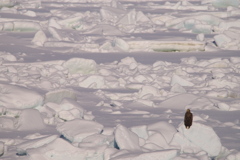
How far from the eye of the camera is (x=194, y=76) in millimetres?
7676

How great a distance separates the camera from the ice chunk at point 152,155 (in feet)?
11.6

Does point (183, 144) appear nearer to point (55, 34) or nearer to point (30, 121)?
point (30, 121)

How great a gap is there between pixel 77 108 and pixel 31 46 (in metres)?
4.90

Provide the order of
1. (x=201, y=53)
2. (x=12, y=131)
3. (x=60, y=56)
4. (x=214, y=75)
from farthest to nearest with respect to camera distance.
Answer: (x=201, y=53) → (x=60, y=56) → (x=214, y=75) → (x=12, y=131)

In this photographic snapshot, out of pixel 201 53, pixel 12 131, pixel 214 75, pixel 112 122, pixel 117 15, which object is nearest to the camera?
pixel 12 131

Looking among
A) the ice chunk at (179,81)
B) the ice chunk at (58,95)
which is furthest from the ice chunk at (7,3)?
the ice chunk at (58,95)

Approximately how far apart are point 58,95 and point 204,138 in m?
2.15

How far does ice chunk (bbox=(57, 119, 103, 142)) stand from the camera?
403cm

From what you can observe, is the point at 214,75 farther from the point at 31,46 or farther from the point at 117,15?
the point at 117,15

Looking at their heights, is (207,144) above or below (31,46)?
above

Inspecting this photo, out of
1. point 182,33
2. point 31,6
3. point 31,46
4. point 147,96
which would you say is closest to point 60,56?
point 31,46

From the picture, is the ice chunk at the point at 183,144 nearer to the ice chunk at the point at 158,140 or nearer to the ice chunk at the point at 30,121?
the ice chunk at the point at 158,140

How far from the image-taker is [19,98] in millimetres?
5355

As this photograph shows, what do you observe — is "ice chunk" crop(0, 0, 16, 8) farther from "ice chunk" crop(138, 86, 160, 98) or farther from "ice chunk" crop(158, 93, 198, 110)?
"ice chunk" crop(158, 93, 198, 110)
